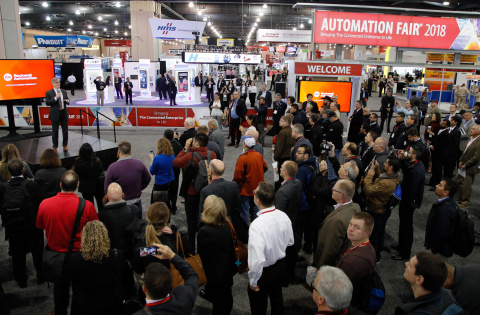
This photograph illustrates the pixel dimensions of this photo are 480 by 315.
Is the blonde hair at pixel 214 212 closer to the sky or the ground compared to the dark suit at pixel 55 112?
closer to the ground

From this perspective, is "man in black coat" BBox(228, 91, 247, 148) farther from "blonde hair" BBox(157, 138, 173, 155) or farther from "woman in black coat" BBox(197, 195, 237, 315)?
"woman in black coat" BBox(197, 195, 237, 315)

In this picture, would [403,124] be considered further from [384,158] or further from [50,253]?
[50,253]

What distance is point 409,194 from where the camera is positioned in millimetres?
5223

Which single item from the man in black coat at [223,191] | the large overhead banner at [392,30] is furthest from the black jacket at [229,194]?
the large overhead banner at [392,30]

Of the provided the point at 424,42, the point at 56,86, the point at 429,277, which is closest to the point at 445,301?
the point at 429,277

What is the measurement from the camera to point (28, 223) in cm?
429

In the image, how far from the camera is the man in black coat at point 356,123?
31.1 ft

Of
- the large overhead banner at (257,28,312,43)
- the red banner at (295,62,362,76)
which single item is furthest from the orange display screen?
the large overhead banner at (257,28,312,43)

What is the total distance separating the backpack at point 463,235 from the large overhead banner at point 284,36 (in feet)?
78.9

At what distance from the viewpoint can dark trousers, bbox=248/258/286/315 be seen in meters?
3.33

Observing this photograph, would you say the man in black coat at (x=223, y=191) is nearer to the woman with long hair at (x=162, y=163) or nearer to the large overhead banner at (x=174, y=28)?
the woman with long hair at (x=162, y=163)

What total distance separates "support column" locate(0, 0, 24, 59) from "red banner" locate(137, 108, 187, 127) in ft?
17.4

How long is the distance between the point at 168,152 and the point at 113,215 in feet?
6.91

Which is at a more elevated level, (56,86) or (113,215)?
(56,86)
